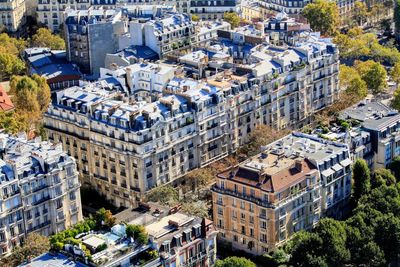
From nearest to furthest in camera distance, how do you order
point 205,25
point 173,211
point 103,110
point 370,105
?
point 173,211 → point 103,110 → point 370,105 → point 205,25

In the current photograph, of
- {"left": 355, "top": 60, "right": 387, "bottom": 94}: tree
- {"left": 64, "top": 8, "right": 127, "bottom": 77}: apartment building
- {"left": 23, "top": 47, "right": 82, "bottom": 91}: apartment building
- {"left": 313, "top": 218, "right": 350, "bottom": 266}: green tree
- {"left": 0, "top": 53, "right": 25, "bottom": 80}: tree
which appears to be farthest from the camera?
{"left": 0, "top": 53, "right": 25, "bottom": 80}: tree

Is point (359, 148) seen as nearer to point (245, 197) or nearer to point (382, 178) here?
point (382, 178)

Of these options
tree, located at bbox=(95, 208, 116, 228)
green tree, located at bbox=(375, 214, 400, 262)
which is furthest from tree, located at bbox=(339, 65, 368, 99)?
tree, located at bbox=(95, 208, 116, 228)

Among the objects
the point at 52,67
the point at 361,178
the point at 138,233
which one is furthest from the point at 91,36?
the point at 138,233

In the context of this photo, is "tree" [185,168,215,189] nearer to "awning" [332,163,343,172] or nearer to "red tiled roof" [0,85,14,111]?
"awning" [332,163,343,172]

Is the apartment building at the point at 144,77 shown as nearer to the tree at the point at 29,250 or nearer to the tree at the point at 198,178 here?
the tree at the point at 198,178

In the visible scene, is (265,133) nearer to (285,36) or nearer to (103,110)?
(103,110)

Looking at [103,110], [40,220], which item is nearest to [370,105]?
[103,110]
